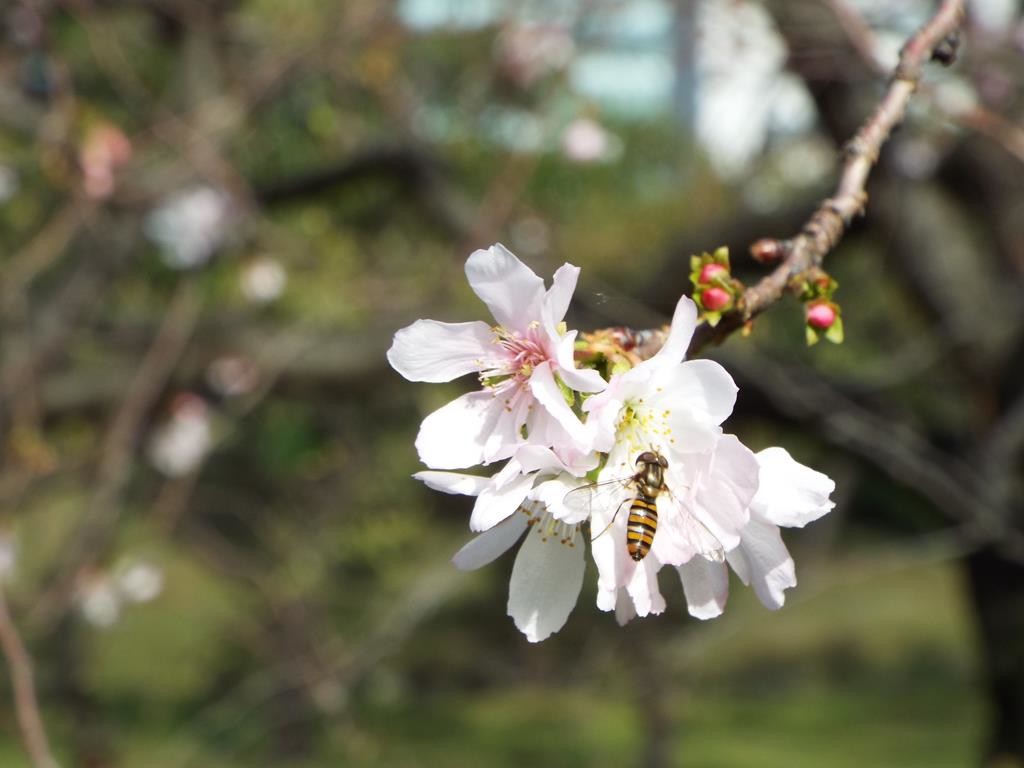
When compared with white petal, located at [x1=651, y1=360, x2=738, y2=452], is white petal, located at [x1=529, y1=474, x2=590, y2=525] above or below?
below

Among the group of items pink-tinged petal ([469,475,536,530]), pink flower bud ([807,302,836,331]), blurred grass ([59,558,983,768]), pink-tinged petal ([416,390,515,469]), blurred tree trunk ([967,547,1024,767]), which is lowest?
blurred grass ([59,558,983,768])

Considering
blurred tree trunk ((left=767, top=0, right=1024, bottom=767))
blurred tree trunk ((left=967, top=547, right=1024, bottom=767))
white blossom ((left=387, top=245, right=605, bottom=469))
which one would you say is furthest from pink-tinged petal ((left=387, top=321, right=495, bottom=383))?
blurred tree trunk ((left=967, top=547, right=1024, bottom=767))

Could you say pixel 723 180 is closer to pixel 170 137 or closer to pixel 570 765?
pixel 570 765

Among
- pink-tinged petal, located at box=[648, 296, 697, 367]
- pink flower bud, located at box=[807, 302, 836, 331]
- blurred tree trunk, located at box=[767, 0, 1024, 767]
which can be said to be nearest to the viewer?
pink-tinged petal, located at box=[648, 296, 697, 367]

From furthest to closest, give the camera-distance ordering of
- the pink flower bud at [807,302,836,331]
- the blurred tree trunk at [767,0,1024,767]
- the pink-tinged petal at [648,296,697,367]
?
the blurred tree trunk at [767,0,1024,767]
the pink flower bud at [807,302,836,331]
the pink-tinged petal at [648,296,697,367]

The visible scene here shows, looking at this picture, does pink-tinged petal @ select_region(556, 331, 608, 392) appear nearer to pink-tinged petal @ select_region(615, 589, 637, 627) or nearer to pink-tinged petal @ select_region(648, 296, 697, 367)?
pink-tinged petal @ select_region(648, 296, 697, 367)

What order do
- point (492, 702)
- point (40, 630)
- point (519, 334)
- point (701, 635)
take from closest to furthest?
point (519, 334), point (701, 635), point (40, 630), point (492, 702)

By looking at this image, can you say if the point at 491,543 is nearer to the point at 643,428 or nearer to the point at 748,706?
the point at 643,428

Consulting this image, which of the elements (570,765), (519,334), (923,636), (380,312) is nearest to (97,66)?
(380,312)
